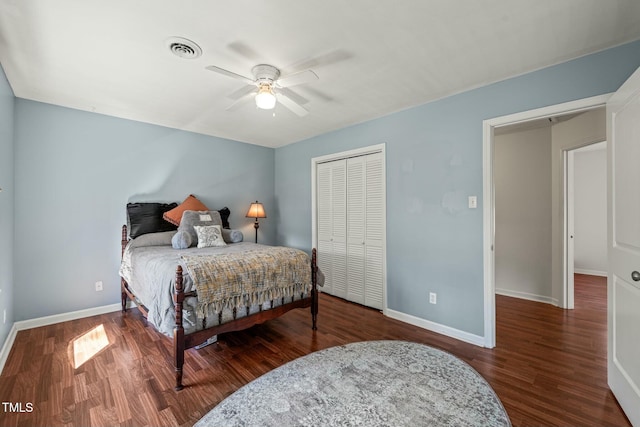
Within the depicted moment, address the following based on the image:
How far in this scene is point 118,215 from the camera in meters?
3.58

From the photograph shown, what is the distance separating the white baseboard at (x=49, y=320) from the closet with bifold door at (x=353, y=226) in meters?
2.81

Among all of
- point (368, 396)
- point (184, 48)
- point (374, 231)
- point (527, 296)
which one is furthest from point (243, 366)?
point (527, 296)

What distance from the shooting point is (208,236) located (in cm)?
351

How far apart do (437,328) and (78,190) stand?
173 inches

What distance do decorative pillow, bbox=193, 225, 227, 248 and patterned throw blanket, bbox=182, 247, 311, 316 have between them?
38.2 inches

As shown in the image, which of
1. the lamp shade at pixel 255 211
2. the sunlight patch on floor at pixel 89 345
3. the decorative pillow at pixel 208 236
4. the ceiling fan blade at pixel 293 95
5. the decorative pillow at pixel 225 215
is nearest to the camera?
the sunlight patch on floor at pixel 89 345

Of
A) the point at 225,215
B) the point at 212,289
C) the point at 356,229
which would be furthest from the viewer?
the point at 225,215

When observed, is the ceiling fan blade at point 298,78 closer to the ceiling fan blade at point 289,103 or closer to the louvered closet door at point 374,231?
the ceiling fan blade at point 289,103

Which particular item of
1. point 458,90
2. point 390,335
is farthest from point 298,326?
point 458,90

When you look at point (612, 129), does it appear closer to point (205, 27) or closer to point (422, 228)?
Result: point (422, 228)

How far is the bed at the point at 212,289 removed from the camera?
2080 millimetres

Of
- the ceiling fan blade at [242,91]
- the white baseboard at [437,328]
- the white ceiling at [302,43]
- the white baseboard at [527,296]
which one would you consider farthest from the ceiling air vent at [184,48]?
the white baseboard at [527,296]

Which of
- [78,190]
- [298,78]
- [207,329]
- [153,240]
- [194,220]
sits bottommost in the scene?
[207,329]

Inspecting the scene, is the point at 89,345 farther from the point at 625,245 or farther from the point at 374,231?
the point at 625,245
